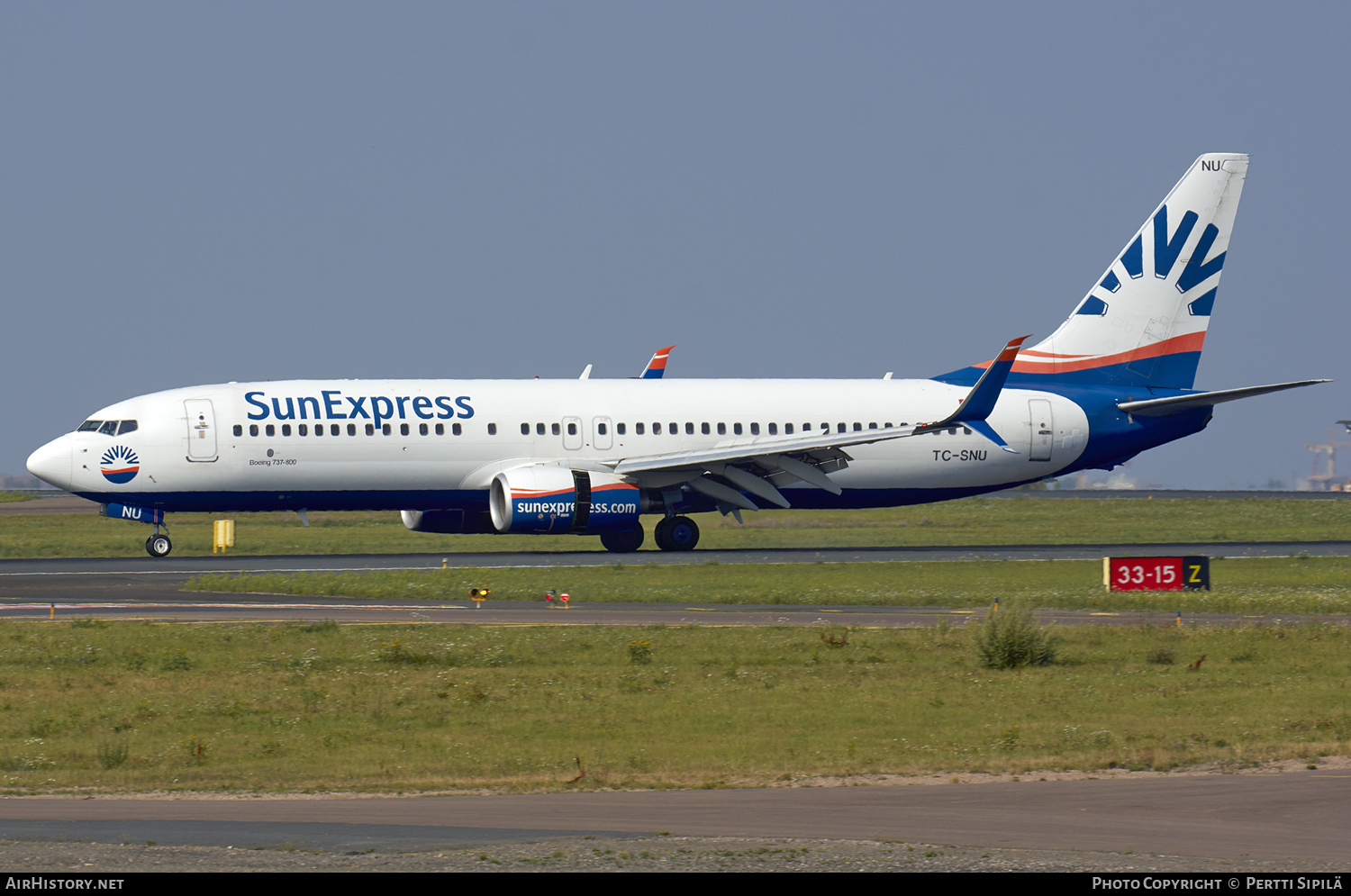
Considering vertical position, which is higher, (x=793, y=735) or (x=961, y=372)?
(x=961, y=372)

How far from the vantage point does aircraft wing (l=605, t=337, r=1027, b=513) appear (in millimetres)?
42031

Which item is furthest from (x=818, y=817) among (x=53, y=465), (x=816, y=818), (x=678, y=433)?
(x=53, y=465)

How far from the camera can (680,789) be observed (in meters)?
14.3

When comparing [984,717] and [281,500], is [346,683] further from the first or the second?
[281,500]

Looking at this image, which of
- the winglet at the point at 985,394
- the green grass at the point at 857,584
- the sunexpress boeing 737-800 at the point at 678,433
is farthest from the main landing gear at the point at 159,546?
the winglet at the point at 985,394

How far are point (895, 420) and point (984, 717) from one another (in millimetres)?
28726

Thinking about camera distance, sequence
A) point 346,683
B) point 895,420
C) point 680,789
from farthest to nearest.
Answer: point 895,420 < point 346,683 < point 680,789

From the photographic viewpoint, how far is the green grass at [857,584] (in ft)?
105

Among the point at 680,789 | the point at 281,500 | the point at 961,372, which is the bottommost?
the point at 680,789

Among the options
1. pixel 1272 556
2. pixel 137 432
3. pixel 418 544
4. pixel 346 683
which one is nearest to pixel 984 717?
pixel 346 683

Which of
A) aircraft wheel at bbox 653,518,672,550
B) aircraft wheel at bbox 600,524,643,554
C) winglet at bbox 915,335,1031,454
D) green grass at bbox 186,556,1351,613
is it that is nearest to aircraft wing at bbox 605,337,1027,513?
winglet at bbox 915,335,1031,454

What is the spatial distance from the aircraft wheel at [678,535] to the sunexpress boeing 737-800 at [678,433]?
54 mm

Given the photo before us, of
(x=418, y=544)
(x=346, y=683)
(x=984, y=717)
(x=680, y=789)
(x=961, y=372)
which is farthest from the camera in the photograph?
(x=418, y=544)

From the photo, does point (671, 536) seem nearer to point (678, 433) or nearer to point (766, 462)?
point (678, 433)
